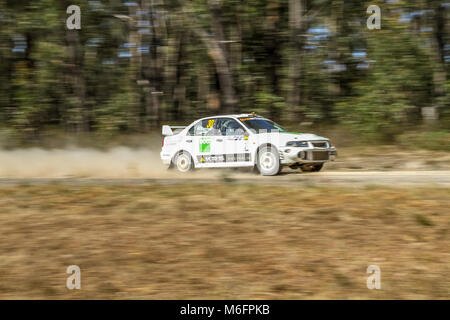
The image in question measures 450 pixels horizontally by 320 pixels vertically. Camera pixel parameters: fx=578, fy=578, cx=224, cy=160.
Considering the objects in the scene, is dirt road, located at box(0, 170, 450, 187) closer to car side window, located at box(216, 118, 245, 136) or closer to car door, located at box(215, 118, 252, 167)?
car door, located at box(215, 118, 252, 167)

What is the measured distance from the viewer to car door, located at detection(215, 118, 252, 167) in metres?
13.8

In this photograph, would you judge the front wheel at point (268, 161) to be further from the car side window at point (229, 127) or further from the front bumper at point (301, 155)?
the car side window at point (229, 127)

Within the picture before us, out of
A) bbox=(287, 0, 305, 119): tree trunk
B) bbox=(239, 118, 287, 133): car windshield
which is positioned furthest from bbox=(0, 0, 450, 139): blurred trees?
bbox=(239, 118, 287, 133): car windshield

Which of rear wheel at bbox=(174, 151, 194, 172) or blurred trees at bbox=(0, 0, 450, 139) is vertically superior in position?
blurred trees at bbox=(0, 0, 450, 139)

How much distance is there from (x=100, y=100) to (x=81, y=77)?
1.60m

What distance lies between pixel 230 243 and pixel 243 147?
19.6ft

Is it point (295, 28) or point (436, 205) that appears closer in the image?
point (436, 205)

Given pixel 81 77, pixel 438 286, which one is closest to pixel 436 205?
pixel 438 286

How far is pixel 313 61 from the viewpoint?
25188 mm

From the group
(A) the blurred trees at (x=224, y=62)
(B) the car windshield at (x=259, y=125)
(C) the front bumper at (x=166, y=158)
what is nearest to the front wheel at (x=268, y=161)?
(B) the car windshield at (x=259, y=125)

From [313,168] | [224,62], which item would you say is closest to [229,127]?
[313,168]

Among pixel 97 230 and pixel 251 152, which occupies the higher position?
pixel 251 152

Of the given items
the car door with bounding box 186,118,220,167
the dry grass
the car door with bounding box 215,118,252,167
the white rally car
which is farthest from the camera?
the car door with bounding box 186,118,220,167
